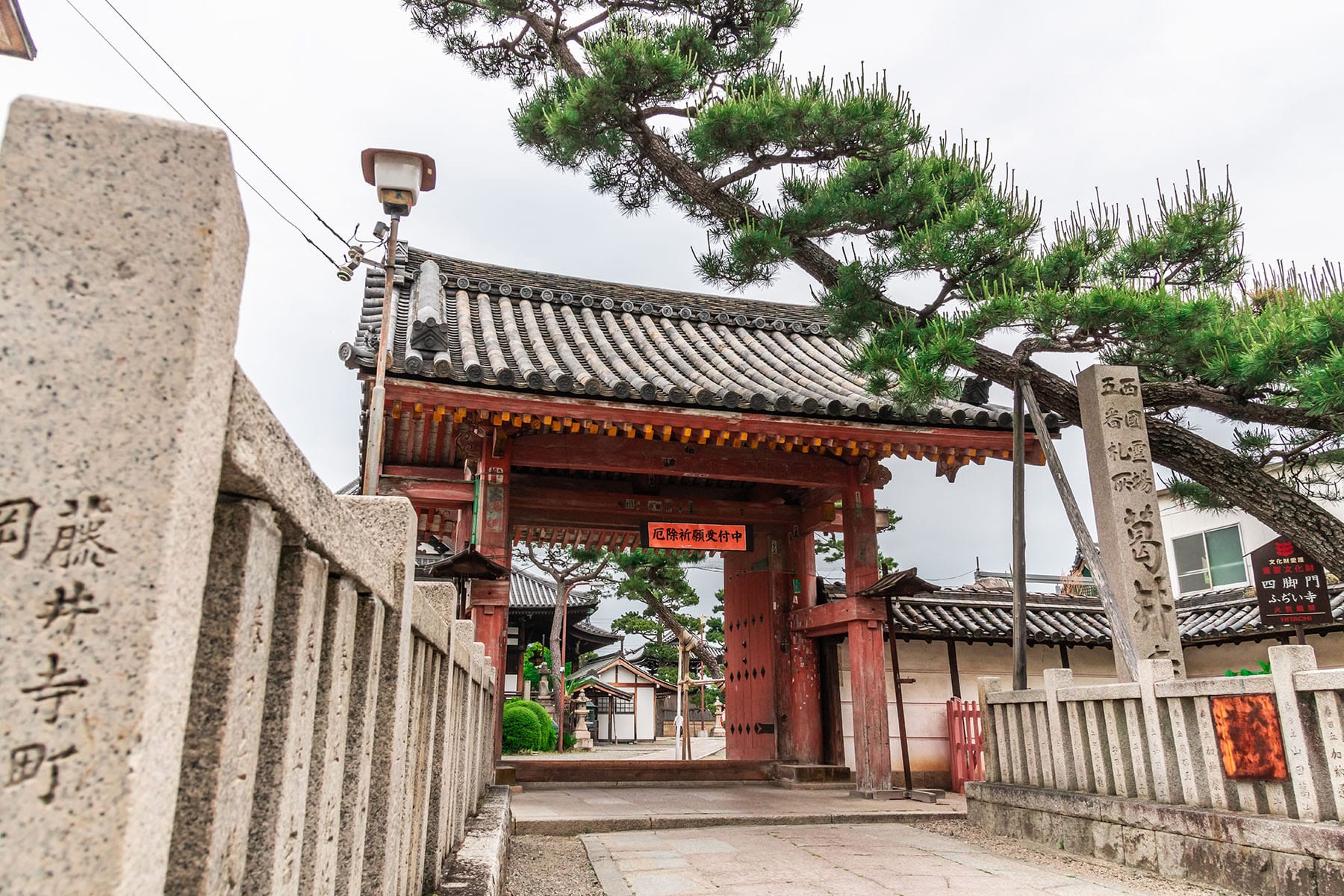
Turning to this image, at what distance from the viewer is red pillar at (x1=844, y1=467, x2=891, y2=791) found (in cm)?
873

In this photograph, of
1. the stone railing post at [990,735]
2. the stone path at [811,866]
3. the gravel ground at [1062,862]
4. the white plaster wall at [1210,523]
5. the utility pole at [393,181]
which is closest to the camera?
the stone path at [811,866]

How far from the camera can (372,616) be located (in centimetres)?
204

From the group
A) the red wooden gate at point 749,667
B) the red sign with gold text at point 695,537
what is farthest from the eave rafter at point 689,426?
the red wooden gate at point 749,667

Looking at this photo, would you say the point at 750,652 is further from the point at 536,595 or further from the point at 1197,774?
the point at 536,595

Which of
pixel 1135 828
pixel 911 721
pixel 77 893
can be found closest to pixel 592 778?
pixel 911 721

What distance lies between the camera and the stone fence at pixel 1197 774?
4457 mm

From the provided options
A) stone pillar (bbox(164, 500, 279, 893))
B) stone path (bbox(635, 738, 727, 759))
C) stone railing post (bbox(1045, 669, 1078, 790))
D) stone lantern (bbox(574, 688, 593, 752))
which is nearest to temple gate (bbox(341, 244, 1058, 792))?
stone railing post (bbox(1045, 669, 1078, 790))

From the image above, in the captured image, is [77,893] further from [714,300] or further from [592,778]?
[714,300]

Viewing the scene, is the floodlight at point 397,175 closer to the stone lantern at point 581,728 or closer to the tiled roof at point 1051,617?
the tiled roof at point 1051,617

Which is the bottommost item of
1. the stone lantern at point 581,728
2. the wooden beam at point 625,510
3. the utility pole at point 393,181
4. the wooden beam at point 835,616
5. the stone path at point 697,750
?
the stone path at point 697,750

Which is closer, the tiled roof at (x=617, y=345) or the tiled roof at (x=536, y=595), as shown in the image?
the tiled roof at (x=617, y=345)

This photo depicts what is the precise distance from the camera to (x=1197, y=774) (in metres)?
5.17

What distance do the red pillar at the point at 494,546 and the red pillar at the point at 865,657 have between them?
3.65 meters

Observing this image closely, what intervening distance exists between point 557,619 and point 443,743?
25.2 metres
